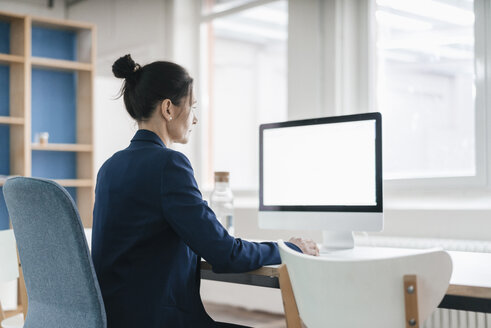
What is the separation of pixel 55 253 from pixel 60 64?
304 cm

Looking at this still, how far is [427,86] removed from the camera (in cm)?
342

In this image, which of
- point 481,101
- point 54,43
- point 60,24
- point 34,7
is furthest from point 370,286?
point 34,7

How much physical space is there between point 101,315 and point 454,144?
244cm

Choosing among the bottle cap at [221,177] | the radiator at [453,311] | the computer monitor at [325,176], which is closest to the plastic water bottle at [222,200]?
the bottle cap at [221,177]

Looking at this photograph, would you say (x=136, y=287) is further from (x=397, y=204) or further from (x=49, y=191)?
(x=397, y=204)

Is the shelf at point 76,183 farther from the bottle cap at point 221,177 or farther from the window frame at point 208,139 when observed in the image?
the bottle cap at point 221,177

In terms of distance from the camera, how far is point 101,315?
1.42m

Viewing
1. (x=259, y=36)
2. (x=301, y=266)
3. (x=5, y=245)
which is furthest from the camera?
(x=259, y=36)

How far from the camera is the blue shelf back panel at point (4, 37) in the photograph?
4.14 m

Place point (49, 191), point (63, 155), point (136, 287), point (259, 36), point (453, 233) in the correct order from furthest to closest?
point (259, 36), point (63, 155), point (453, 233), point (136, 287), point (49, 191)

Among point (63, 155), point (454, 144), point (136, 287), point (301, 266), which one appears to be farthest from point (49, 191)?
point (63, 155)

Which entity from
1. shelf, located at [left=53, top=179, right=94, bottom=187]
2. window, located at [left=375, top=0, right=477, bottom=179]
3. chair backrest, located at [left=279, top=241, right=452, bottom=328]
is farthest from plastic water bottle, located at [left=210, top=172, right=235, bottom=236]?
shelf, located at [left=53, top=179, right=94, bottom=187]

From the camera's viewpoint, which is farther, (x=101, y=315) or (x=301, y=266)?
(x=101, y=315)

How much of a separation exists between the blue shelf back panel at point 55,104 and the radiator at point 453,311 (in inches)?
101
